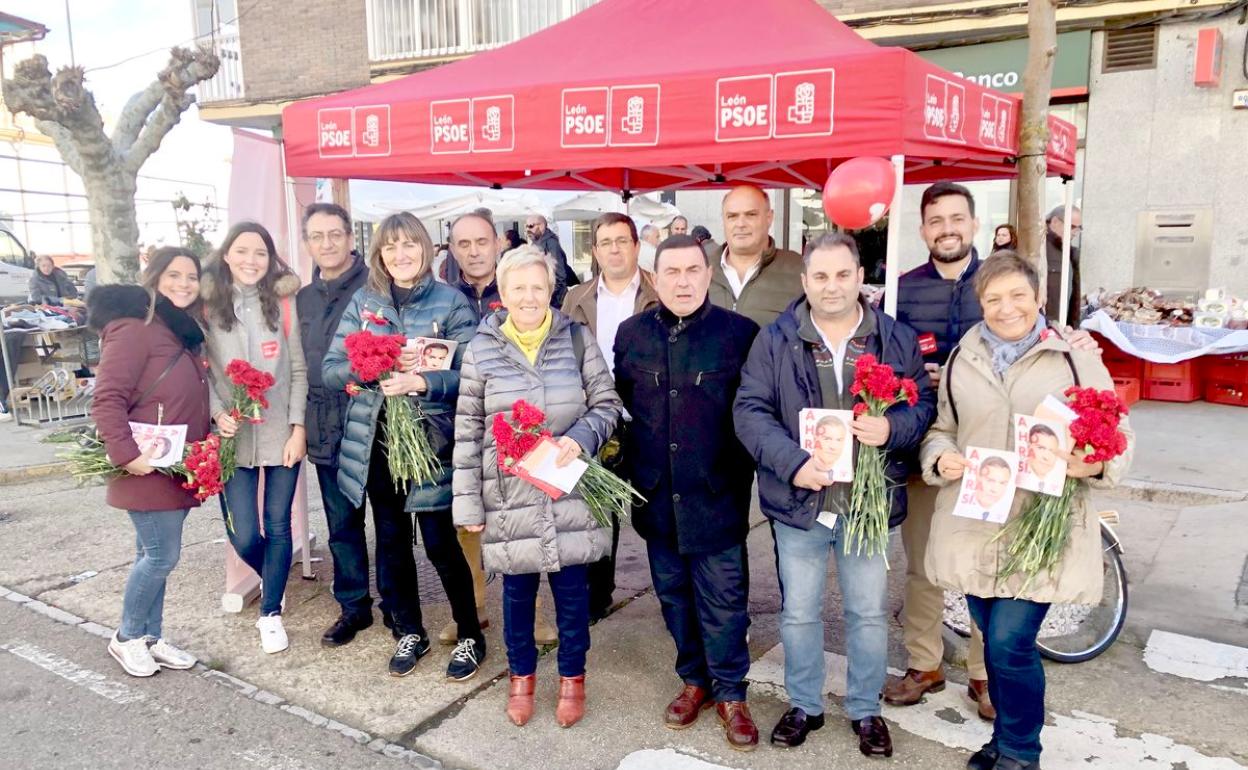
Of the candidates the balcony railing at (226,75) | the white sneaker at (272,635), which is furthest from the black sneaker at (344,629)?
the balcony railing at (226,75)

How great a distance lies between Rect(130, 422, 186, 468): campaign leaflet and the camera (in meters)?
3.58

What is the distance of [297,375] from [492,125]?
58.5 inches

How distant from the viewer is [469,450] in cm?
331

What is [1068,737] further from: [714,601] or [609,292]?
[609,292]

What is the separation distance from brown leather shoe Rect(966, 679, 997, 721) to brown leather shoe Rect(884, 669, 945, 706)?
130 millimetres

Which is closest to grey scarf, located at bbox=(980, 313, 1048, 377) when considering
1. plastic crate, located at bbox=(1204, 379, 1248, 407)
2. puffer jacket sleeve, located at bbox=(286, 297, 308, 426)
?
puffer jacket sleeve, located at bbox=(286, 297, 308, 426)

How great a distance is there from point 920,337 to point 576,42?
7.65ft

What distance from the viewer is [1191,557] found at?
5012 mm

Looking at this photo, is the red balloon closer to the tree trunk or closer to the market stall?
the market stall

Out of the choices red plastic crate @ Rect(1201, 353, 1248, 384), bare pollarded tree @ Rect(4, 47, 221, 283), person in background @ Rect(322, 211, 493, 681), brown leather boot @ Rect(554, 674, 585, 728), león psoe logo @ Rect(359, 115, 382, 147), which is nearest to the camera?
brown leather boot @ Rect(554, 674, 585, 728)

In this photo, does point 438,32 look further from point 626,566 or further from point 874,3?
point 626,566

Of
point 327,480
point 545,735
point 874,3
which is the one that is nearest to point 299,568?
point 327,480

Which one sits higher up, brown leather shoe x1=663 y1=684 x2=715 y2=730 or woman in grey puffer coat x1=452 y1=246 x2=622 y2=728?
woman in grey puffer coat x1=452 y1=246 x2=622 y2=728

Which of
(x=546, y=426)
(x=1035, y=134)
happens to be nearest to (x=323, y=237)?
(x=546, y=426)
